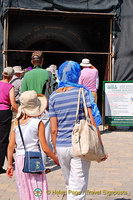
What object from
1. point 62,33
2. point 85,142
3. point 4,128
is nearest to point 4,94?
point 4,128

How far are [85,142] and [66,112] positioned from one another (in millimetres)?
482

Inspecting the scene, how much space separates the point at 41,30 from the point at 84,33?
1.50 meters

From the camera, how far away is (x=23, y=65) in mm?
13898

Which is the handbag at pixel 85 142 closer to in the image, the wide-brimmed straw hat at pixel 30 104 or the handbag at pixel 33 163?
the handbag at pixel 33 163

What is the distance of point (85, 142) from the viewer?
3.53 m

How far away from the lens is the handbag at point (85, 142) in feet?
11.6

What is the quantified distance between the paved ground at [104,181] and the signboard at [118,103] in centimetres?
278

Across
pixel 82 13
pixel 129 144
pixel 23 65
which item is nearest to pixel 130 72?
pixel 82 13

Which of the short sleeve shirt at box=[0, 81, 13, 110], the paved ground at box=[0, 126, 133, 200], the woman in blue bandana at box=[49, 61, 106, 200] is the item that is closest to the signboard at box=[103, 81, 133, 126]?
the paved ground at box=[0, 126, 133, 200]

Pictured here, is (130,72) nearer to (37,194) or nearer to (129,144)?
(129,144)

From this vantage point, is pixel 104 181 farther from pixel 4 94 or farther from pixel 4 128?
pixel 4 94

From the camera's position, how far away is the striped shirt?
151 inches

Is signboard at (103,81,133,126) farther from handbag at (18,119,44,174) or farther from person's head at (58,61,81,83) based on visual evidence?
handbag at (18,119,44,174)

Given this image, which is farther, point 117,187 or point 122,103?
point 122,103
